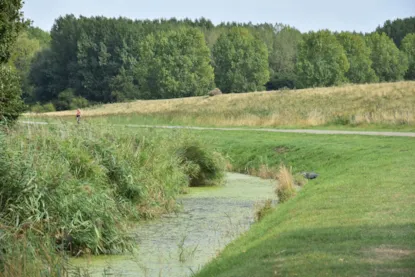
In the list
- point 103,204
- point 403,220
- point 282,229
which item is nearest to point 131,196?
point 103,204

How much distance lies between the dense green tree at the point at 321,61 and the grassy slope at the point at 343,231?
70718 mm

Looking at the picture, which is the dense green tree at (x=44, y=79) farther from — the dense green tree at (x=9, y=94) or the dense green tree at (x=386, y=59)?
the dense green tree at (x=9, y=94)

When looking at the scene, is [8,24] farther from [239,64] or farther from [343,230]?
[239,64]

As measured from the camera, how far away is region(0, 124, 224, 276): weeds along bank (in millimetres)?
12953

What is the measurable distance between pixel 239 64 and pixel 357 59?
1518cm

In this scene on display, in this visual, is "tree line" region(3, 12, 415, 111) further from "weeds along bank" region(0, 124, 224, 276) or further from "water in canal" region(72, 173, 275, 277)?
"weeds along bank" region(0, 124, 224, 276)

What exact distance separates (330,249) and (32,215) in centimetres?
534

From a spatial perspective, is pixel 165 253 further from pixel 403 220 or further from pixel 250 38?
pixel 250 38

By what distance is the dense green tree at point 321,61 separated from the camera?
92188 mm

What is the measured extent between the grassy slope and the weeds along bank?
2.62 m

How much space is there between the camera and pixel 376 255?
9.18 metres

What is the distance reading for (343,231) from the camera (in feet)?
35.5

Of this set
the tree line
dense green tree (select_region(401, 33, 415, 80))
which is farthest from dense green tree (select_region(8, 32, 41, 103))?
dense green tree (select_region(401, 33, 415, 80))

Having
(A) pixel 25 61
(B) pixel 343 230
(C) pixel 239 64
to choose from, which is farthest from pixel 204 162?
(A) pixel 25 61
